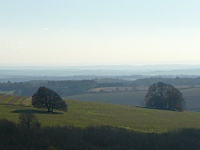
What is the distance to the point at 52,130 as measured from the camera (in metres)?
22.1

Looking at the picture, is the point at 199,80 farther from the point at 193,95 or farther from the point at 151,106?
the point at 151,106

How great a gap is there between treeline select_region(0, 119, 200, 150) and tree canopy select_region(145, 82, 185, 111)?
3933 centimetres

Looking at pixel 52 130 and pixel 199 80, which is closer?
pixel 52 130

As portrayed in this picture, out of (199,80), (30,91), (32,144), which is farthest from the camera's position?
(199,80)

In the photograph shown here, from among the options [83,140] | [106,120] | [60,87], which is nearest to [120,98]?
[60,87]

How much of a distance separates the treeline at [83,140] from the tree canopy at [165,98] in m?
39.3

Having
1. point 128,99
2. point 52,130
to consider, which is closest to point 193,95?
point 128,99

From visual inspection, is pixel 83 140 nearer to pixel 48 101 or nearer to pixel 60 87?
pixel 48 101

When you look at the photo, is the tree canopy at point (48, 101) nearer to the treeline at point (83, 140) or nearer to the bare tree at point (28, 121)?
the bare tree at point (28, 121)

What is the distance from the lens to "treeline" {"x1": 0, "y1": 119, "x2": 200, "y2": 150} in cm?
1914

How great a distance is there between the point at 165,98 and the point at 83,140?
151 ft

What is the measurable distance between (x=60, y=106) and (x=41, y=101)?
284 cm

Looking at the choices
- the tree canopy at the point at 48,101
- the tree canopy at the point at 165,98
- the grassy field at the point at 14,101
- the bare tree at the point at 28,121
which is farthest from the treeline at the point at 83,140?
the tree canopy at the point at 165,98

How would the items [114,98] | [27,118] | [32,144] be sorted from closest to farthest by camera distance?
1. [32,144]
2. [27,118]
3. [114,98]
